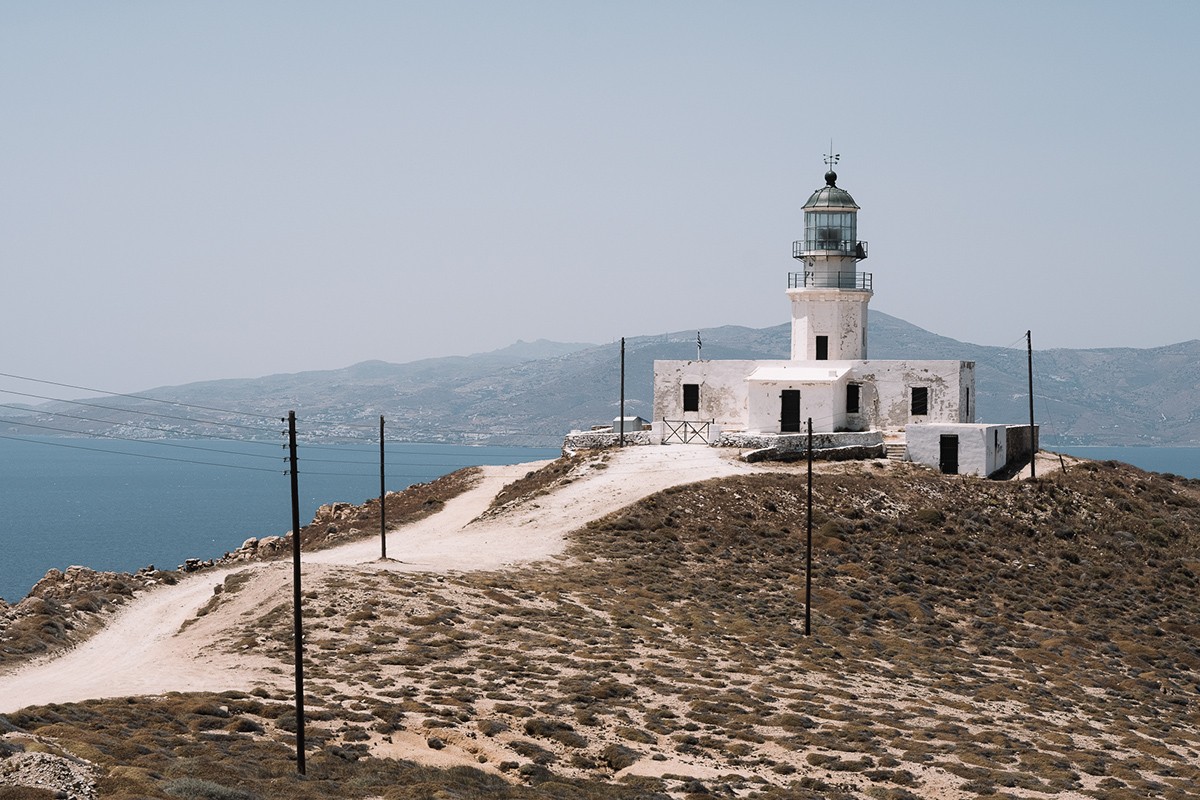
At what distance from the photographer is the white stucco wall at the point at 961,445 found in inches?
2098

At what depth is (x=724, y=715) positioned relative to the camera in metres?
25.9

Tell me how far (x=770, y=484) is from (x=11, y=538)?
10749 centimetres

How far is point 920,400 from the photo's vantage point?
187ft

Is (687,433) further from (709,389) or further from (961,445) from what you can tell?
(961,445)

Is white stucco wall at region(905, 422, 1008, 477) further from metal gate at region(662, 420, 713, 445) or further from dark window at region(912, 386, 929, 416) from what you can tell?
metal gate at region(662, 420, 713, 445)

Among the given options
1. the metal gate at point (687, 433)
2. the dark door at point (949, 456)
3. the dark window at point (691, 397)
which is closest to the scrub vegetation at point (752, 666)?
the dark door at point (949, 456)

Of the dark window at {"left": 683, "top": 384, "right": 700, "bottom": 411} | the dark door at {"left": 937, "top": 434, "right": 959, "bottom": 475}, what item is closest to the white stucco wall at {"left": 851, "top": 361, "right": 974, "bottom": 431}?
the dark door at {"left": 937, "top": 434, "right": 959, "bottom": 475}

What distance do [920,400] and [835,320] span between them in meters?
6.01

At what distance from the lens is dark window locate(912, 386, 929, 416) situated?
56.8 meters

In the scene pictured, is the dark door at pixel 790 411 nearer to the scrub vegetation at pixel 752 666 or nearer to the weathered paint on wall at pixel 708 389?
the weathered paint on wall at pixel 708 389

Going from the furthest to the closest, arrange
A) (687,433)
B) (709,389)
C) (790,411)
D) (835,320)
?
(709,389), (835,320), (687,433), (790,411)

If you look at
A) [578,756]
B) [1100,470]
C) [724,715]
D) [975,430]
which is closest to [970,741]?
[724,715]

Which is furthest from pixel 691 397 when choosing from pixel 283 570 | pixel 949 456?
pixel 283 570

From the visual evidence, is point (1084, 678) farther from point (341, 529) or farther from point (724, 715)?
point (341, 529)
